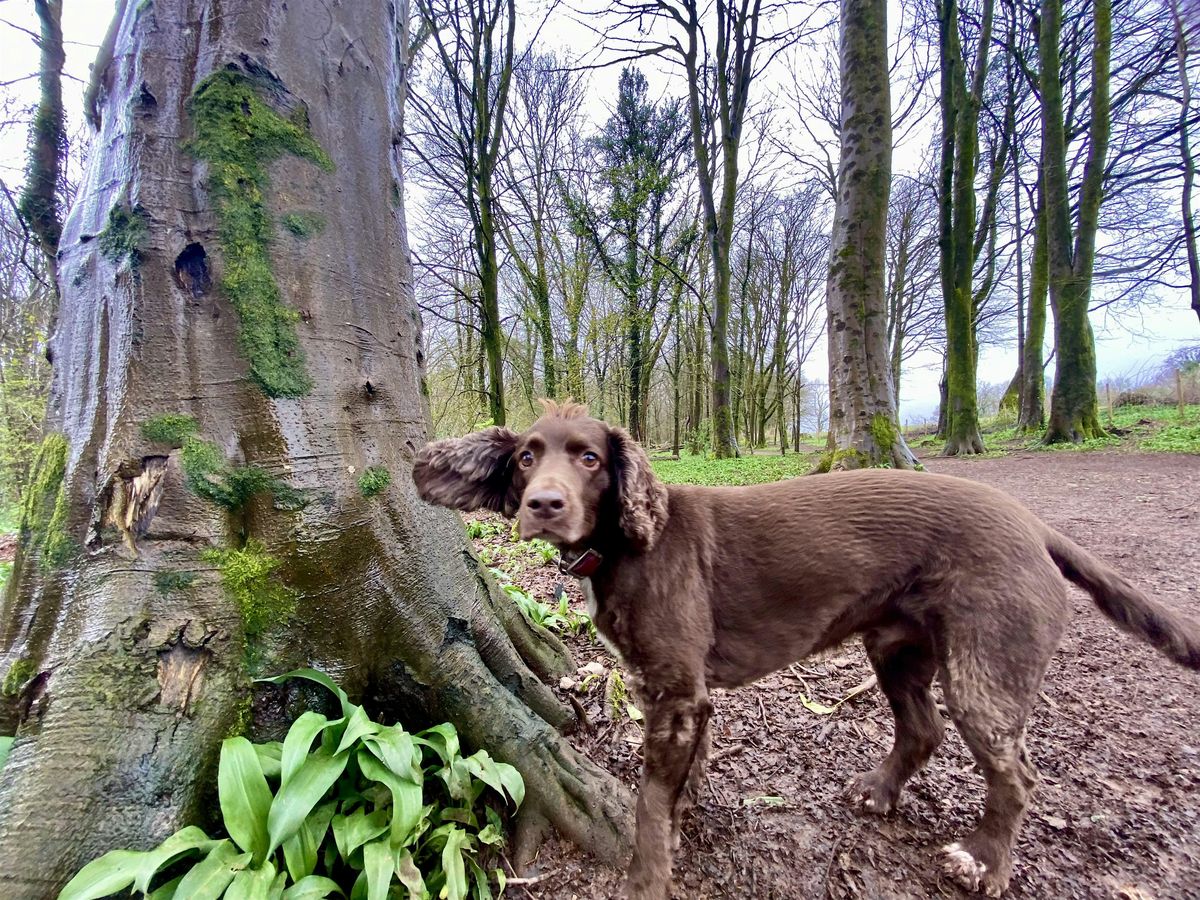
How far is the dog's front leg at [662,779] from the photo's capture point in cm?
191

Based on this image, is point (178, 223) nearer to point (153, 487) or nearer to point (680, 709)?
point (153, 487)

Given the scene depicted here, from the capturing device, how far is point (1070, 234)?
542 inches

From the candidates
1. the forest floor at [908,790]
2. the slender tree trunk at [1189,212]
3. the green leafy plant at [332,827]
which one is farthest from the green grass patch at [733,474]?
the slender tree trunk at [1189,212]

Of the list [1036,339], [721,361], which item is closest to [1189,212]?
[1036,339]

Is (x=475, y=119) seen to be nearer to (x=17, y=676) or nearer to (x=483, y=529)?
(x=483, y=529)

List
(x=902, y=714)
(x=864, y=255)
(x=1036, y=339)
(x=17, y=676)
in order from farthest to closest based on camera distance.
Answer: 1. (x=1036, y=339)
2. (x=864, y=255)
3. (x=902, y=714)
4. (x=17, y=676)

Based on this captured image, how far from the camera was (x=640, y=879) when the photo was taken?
191cm

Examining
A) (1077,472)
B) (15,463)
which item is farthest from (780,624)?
(15,463)

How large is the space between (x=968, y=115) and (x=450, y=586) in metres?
17.7

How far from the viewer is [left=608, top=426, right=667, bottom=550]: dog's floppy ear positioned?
Answer: 214 centimetres

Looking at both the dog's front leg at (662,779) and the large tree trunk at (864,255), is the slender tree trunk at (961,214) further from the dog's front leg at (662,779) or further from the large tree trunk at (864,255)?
the dog's front leg at (662,779)

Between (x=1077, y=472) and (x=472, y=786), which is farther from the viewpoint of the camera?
(x=1077, y=472)

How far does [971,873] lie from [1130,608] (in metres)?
1.17

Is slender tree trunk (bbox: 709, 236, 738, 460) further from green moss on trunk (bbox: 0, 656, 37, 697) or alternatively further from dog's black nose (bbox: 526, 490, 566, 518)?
green moss on trunk (bbox: 0, 656, 37, 697)
